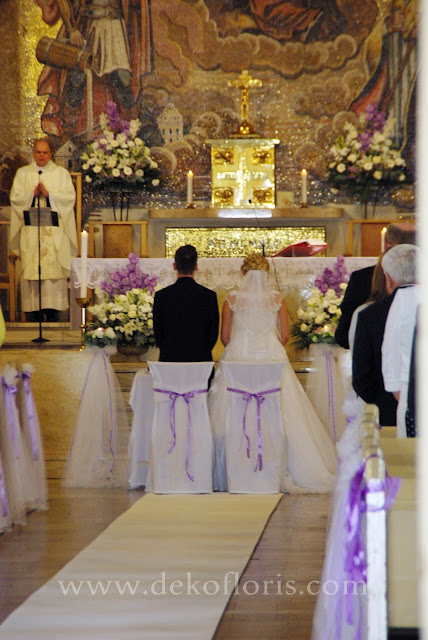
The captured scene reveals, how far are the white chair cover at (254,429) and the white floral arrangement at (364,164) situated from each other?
5.24 m

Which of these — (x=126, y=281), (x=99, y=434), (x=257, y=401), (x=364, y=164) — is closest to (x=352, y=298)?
(x=257, y=401)

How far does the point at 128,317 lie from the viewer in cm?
801

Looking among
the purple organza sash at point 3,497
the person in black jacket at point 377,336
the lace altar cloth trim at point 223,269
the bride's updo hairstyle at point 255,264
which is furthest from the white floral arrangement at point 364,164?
the person in black jacket at point 377,336

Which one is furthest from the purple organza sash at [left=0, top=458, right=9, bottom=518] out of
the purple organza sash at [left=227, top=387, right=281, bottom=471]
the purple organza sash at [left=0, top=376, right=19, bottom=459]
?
the purple organza sash at [left=227, top=387, right=281, bottom=471]

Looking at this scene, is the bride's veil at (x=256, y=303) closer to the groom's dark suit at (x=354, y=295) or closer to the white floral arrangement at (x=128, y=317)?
the white floral arrangement at (x=128, y=317)

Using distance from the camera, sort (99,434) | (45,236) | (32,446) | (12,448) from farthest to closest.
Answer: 1. (45,236)
2. (99,434)
3. (32,446)
4. (12,448)

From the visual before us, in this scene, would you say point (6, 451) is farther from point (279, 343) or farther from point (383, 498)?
point (383, 498)

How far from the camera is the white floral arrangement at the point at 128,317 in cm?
796

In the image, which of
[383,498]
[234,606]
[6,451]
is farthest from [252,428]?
[383,498]

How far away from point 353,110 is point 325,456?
20.7 feet

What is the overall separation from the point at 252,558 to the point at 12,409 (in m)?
1.90

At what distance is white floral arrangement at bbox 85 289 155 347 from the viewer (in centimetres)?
796

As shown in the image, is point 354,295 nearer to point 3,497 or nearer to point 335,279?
point 3,497

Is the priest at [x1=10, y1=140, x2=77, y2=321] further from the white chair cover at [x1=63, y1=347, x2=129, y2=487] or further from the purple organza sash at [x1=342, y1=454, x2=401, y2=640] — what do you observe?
the purple organza sash at [x1=342, y1=454, x2=401, y2=640]
